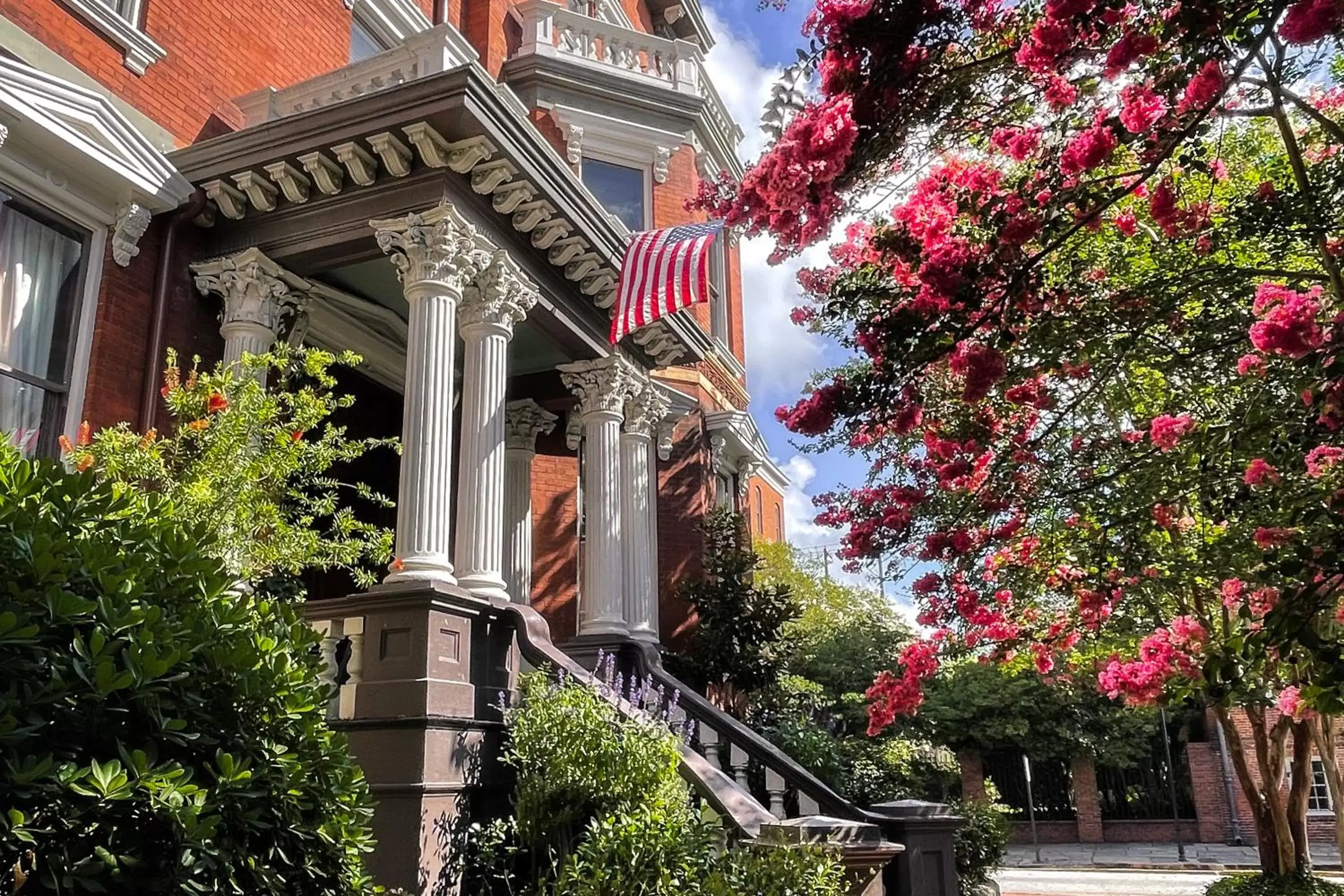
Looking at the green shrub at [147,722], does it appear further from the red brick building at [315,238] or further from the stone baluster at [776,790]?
the stone baluster at [776,790]

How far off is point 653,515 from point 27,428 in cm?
681

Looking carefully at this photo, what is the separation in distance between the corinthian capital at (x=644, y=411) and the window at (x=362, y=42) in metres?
5.34

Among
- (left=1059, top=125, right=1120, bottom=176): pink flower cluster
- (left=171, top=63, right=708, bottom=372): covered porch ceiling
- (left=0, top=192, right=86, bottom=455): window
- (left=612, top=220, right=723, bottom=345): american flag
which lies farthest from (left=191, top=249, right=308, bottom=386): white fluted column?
(left=1059, top=125, right=1120, bottom=176): pink flower cluster

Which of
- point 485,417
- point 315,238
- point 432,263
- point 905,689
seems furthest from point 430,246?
point 905,689

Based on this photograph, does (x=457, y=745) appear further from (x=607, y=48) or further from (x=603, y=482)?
(x=607, y=48)

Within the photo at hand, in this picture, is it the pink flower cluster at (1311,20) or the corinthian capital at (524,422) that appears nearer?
the pink flower cluster at (1311,20)

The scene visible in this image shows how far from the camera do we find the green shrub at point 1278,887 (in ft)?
30.7

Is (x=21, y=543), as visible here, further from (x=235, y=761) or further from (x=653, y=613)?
(x=653, y=613)

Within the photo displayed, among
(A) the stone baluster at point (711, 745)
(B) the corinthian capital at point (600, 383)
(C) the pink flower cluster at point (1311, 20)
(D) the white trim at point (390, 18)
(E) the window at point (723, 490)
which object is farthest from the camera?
(E) the window at point (723, 490)

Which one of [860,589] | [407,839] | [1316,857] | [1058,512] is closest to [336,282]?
[407,839]

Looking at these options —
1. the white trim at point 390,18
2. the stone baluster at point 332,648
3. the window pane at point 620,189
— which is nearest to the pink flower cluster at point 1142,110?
the stone baluster at point 332,648

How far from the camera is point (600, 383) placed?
10.7 m

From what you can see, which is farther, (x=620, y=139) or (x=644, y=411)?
(x=620, y=139)

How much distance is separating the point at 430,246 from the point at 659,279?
7.22 feet
